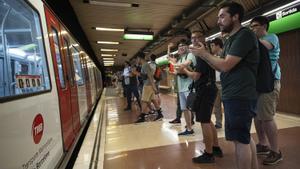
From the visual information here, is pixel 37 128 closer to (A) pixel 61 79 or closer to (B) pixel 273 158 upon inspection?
(A) pixel 61 79

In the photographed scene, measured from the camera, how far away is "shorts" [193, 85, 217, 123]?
2.68m

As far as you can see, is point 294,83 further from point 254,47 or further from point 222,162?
point 254,47

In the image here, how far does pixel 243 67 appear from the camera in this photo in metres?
1.79

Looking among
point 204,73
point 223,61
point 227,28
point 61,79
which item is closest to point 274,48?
point 204,73

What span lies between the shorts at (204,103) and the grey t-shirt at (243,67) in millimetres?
849

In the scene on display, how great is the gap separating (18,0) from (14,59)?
464 mm

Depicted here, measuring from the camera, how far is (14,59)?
5.11 ft

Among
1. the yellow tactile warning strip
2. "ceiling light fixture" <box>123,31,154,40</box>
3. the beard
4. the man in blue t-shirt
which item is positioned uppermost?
"ceiling light fixture" <box>123,31,154,40</box>

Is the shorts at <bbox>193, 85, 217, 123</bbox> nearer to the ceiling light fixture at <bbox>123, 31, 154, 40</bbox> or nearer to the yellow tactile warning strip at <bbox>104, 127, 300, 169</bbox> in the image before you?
the yellow tactile warning strip at <bbox>104, 127, 300, 169</bbox>

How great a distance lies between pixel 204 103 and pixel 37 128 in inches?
67.9

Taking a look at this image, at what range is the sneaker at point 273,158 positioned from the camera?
2.53 meters

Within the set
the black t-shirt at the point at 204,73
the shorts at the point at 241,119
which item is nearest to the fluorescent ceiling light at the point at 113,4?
the black t-shirt at the point at 204,73

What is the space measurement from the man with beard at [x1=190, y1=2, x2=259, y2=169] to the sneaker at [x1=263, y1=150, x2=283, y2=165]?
0.89 metres

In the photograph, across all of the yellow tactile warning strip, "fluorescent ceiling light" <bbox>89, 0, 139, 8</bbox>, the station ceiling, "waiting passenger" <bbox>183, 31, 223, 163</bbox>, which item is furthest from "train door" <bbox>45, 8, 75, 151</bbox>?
the station ceiling
